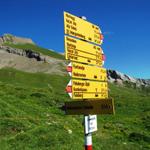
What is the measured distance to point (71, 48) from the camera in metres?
12.7

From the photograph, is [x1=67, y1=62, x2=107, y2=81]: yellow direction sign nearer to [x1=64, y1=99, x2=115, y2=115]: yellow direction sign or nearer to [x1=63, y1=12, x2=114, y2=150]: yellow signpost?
[x1=63, y1=12, x2=114, y2=150]: yellow signpost

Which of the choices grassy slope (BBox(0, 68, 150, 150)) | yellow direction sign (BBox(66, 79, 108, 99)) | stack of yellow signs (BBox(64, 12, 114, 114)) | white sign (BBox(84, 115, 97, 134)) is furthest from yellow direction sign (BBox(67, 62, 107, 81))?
grassy slope (BBox(0, 68, 150, 150))

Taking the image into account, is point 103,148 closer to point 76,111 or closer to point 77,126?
point 77,126

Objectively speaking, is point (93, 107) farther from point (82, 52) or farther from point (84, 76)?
point (82, 52)

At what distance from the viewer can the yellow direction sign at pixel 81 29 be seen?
41.9 ft

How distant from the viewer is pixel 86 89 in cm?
1301

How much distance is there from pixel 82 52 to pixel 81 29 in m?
0.77

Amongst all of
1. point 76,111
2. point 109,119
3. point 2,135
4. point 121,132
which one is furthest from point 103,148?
point 109,119

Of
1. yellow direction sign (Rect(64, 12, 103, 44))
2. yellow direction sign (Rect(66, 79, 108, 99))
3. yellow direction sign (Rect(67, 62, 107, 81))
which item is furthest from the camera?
yellow direction sign (Rect(64, 12, 103, 44))

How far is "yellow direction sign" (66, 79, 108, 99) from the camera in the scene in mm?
12469

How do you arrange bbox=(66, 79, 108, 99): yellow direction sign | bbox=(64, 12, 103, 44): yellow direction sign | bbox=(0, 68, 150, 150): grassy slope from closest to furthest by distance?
bbox=(66, 79, 108, 99): yellow direction sign → bbox=(64, 12, 103, 44): yellow direction sign → bbox=(0, 68, 150, 150): grassy slope

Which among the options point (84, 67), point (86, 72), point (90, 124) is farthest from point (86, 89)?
point (90, 124)

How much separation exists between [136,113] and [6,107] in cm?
2045

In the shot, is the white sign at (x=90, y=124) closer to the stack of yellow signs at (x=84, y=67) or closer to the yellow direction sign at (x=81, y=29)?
the stack of yellow signs at (x=84, y=67)
